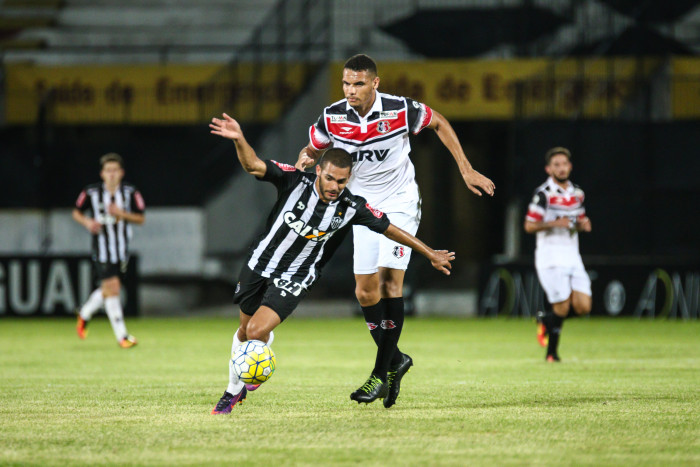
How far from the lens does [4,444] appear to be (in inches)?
208

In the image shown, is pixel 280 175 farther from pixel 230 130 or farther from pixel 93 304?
pixel 93 304

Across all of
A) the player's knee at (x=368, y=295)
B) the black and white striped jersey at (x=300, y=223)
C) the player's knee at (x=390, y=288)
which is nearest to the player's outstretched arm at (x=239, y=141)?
the black and white striped jersey at (x=300, y=223)

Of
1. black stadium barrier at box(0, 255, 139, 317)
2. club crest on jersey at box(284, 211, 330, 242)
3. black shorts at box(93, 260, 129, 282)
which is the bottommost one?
black stadium barrier at box(0, 255, 139, 317)

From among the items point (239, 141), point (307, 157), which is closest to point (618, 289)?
point (307, 157)

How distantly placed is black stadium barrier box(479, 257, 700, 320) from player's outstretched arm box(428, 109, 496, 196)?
33.0 ft

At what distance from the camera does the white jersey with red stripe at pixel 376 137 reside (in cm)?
709

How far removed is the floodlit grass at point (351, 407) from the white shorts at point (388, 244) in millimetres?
926

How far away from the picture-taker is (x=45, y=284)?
674 inches

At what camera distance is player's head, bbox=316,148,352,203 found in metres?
6.36

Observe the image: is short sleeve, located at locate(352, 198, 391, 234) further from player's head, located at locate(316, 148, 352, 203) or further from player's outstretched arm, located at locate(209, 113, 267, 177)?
player's outstretched arm, located at locate(209, 113, 267, 177)

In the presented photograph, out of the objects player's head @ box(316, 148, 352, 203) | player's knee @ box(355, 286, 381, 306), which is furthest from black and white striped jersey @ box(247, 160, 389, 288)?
player's knee @ box(355, 286, 381, 306)

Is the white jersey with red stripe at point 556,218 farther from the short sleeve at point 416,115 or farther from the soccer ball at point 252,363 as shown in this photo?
the soccer ball at point 252,363

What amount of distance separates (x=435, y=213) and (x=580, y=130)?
4442 mm

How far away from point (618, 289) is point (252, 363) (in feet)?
40.3
